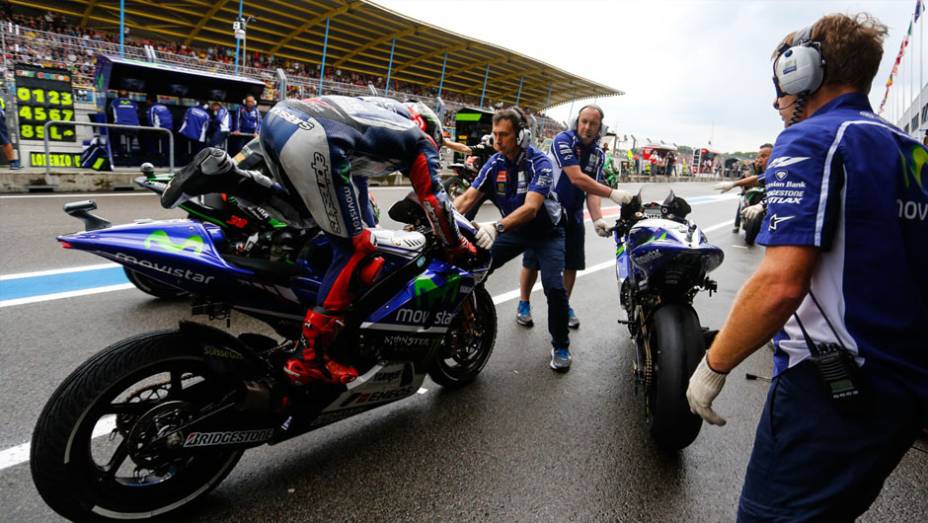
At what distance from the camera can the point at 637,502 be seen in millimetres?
2365

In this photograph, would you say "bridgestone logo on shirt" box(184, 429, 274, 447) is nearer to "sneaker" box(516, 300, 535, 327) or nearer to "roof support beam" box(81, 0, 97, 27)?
"sneaker" box(516, 300, 535, 327)

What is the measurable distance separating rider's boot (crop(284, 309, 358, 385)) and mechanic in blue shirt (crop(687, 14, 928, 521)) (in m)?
1.57

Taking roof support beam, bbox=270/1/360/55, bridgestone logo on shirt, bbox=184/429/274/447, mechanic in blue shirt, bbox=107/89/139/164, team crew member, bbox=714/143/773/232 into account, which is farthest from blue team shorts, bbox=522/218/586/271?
roof support beam, bbox=270/1/360/55

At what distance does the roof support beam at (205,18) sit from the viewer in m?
25.2

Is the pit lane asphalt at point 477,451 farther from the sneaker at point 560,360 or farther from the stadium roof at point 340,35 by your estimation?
the stadium roof at point 340,35

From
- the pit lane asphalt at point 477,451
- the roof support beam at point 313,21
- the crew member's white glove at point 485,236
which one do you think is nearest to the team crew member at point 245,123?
the pit lane asphalt at point 477,451

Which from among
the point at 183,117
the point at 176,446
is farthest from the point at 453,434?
the point at 183,117

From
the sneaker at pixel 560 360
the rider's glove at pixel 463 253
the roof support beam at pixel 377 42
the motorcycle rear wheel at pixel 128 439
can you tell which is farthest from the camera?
the roof support beam at pixel 377 42

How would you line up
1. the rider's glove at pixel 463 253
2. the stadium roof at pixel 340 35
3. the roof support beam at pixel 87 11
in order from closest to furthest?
the rider's glove at pixel 463 253, the roof support beam at pixel 87 11, the stadium roof at pixel 340 35

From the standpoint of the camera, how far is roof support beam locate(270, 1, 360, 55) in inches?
1019

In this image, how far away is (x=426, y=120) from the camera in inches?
103

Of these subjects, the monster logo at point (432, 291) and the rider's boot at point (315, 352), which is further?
the monster logo at point (432, 291)

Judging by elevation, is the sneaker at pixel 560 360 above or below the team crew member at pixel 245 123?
below

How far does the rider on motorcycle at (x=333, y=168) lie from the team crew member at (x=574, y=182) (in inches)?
96.8
